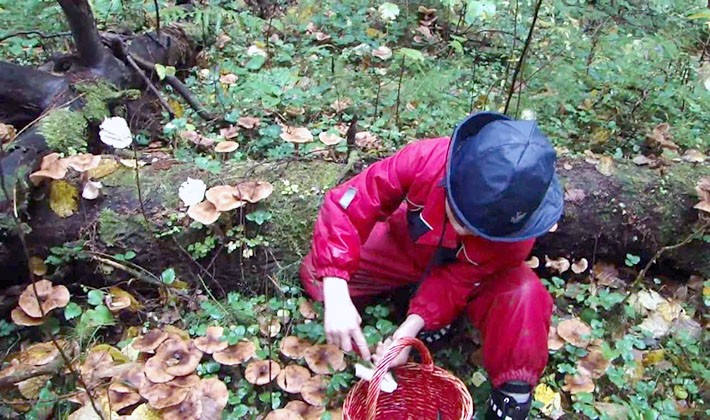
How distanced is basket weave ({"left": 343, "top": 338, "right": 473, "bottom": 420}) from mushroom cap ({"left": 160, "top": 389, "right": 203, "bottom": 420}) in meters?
0.58

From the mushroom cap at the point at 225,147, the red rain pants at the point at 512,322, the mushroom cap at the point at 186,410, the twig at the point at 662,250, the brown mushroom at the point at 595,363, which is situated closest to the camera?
the mushroom cap at the point at 186,410

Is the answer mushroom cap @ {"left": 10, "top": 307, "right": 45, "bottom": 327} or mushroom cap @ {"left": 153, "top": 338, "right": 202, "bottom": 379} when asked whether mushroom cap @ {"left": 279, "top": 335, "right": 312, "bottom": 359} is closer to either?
mushroom cap @ {"left": 153, "top": 338, "right": 202, "bottom": 379}

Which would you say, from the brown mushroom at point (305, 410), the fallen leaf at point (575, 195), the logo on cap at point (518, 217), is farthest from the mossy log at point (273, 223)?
the logo on cap at point (518, 217)

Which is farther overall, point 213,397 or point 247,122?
point 247,122

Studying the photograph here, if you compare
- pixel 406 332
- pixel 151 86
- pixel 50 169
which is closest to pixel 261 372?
pixel 406 332

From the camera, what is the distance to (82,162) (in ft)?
9.51

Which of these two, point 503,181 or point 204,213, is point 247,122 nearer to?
point 204,213

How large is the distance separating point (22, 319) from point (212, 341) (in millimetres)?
838

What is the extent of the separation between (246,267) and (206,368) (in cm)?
61

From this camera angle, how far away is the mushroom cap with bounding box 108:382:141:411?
234cm

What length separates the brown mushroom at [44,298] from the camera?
262cm

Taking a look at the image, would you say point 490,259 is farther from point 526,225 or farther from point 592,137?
point 592,137

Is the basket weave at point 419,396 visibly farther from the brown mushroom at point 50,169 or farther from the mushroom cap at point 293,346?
the brown mushroom at point 50,169

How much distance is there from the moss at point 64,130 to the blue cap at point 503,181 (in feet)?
6.95
